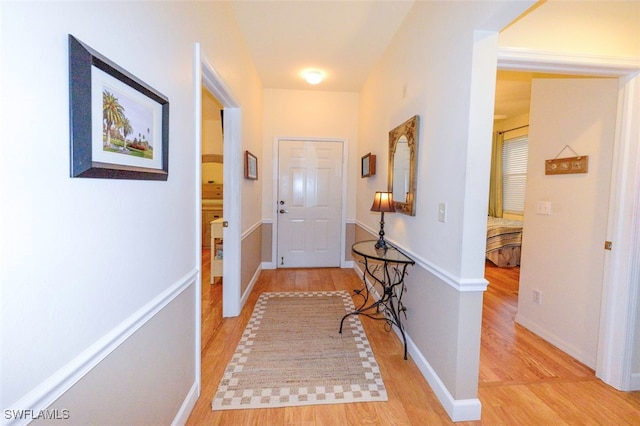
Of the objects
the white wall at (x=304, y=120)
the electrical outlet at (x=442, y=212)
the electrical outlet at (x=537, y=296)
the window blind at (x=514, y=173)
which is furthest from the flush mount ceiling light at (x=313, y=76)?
the window blind at (x=514, y=173)

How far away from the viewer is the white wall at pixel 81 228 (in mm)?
625

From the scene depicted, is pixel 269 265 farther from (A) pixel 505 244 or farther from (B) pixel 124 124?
(A) pixel 505 244

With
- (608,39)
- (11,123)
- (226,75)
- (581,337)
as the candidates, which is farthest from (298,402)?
(608,39)

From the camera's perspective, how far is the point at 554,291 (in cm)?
237

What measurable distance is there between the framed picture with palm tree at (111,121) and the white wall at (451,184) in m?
1.48

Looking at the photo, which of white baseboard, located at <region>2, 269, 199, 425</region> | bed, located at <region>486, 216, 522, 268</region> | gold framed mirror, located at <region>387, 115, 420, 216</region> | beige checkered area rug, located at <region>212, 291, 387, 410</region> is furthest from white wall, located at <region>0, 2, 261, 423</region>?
bed, located at <region>486, 216, 522, 268</region>

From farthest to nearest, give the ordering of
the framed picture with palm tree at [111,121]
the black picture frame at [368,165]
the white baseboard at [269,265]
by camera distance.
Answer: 1. the white baseboard at [269,265]
2. the black picture frame at [368,165]
3. the framed picture with palm tree at [111,121]

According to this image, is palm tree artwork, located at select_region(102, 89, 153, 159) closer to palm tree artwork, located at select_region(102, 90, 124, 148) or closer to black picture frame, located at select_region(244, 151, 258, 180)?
palm tree artwork, located at select_region(102, 90, 124, 148)

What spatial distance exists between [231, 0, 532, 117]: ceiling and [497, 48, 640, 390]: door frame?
1.29 metres

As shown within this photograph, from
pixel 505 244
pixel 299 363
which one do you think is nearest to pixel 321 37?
pixel 299 363

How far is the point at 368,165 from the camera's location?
3508 millimetres

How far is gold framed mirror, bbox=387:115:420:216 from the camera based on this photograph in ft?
7.09

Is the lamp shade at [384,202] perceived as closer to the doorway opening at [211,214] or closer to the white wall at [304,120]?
the doorway opening at [211,214]

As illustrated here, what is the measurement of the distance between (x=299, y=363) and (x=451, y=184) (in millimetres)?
1572
